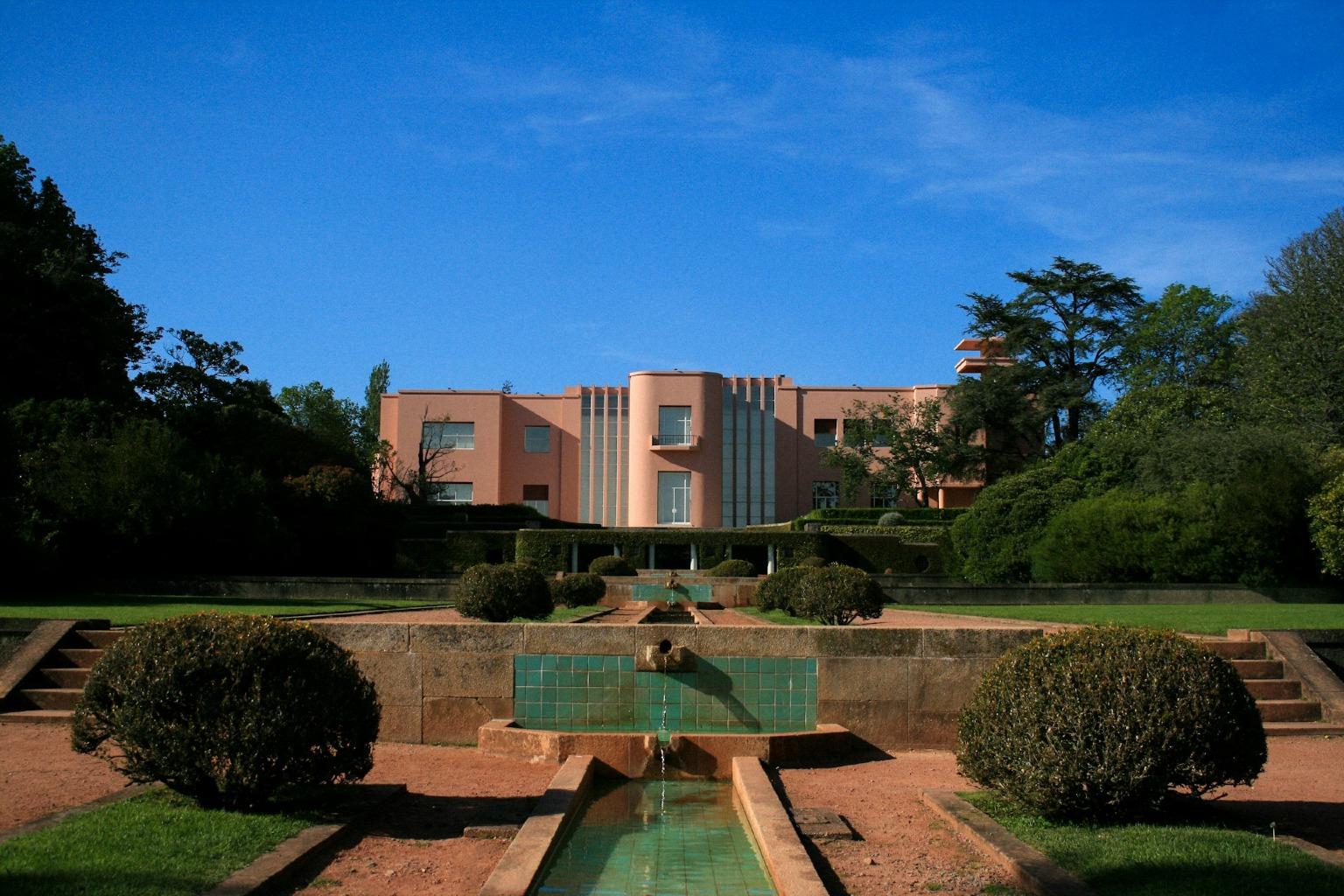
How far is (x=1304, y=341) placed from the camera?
35.2 metres

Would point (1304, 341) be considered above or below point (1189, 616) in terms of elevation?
above

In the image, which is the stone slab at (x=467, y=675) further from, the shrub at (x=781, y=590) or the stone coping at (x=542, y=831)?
the shrub at (x=781, y=590)

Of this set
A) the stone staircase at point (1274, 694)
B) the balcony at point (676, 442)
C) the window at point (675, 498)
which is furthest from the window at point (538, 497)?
the stone staircase at point (1274, 694)

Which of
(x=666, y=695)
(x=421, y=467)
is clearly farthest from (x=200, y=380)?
(x=666, y=695)

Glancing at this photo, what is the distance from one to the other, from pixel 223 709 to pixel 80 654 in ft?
20.7

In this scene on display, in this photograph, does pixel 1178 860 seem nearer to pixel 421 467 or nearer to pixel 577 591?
pixel 577 591

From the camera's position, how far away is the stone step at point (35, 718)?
32.0 feet

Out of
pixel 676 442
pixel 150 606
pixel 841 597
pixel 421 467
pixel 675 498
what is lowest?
pixel 150 606

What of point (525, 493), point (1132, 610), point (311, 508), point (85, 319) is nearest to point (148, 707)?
point (1132, 610)

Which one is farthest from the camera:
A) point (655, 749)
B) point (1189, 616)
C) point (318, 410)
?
point (318, 410)

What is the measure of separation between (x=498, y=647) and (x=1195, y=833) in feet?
19.1

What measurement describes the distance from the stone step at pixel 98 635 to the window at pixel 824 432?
4582cm

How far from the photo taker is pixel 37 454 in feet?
78.1

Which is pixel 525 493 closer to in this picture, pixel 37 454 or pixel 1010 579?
pixel 1010 579
